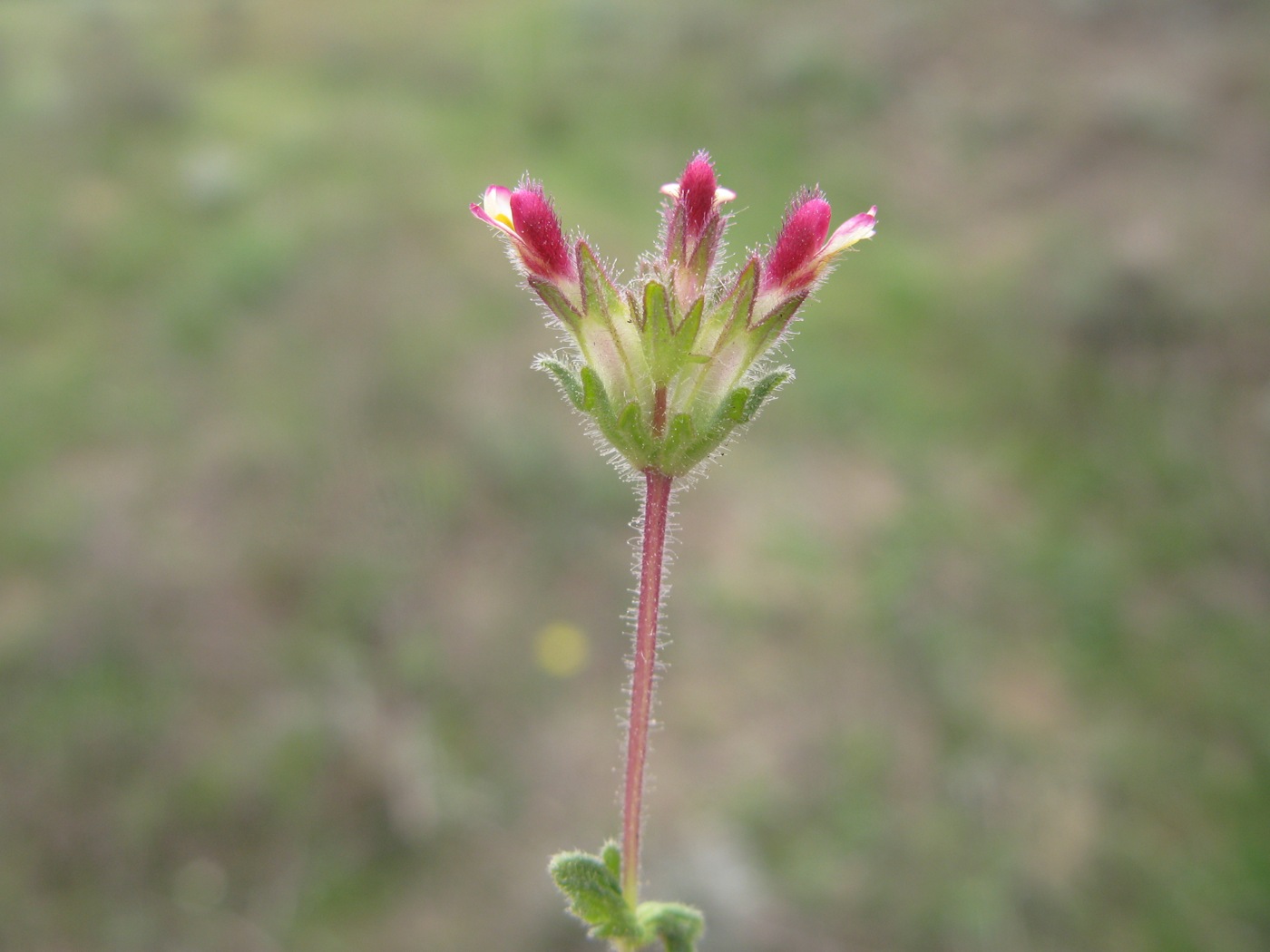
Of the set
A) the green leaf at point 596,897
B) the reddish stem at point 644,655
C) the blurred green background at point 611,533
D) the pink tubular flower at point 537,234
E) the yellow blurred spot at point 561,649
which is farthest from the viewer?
the yellow blurred spot at point 561,649

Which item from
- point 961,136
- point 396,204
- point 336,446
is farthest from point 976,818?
point 961,136

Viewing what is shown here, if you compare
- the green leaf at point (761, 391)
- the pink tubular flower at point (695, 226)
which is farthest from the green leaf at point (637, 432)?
the pink tubular flower at point (695, 226)

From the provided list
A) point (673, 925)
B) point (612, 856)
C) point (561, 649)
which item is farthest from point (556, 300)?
A: point (561, 649)

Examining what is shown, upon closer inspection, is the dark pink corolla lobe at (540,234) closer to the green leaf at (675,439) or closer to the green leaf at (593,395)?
the green leaf at (593,395)

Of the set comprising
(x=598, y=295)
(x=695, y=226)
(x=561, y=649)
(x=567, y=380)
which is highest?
(x=695, y=226)

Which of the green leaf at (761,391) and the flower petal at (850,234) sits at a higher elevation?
the flower petal at (850,234)

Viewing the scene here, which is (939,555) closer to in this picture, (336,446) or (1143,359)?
(1143,359)

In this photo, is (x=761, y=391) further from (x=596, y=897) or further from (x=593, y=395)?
(x=596, y=897)
